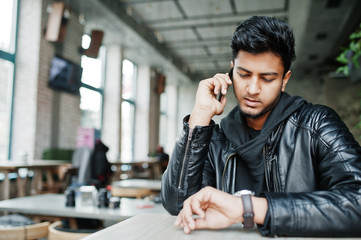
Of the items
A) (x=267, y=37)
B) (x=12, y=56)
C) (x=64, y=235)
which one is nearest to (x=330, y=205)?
(x=267, y=37)

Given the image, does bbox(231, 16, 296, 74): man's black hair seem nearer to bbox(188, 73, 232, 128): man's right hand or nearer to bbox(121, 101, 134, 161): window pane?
bbox(188, 73, 232, 128): man's right hand

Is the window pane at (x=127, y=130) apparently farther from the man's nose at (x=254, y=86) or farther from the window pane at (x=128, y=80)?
the man's nose at (x=254, y=86)

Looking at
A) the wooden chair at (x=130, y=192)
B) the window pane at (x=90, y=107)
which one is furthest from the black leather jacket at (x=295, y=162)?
the window pane at (x=90, y=107)

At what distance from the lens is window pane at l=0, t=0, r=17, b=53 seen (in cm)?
554

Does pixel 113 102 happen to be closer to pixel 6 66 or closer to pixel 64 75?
pixel 64 75

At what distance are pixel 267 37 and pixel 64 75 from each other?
19.5ft

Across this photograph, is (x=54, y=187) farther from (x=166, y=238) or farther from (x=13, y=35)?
(x=166, y=238)

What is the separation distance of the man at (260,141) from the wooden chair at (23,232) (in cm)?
92

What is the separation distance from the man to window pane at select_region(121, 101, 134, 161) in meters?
9.05

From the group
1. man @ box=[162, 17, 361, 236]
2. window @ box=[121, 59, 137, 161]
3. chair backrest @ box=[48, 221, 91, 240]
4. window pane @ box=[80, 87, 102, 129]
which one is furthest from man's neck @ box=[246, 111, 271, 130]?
window @ box=[121, 59, 137, 161]

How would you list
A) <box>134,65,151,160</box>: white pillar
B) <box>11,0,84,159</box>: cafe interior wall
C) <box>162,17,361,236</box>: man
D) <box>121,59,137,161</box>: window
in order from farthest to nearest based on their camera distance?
<box>134,65,151,160</box>: white pillar, <box>121,59,137,161</box>: window, <box>11,0,84,159</box>: cafe interior wall, <box>162,17,361,236</box>: man

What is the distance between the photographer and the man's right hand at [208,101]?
109cm

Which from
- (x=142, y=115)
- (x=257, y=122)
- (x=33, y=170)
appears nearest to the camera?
(x=257, y=122)

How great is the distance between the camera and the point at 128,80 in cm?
1050
